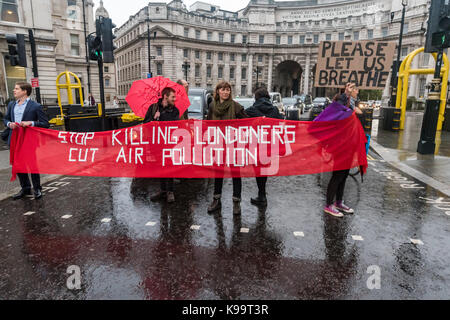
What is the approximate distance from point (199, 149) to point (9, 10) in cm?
2688

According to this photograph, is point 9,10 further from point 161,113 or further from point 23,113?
point 161,113

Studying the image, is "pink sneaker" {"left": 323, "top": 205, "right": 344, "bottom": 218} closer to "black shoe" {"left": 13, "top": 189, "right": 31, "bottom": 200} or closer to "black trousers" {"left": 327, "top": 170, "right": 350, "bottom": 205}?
"black trousers" {"left": 327, "top": 170, "right": 350, "bottom": 205}

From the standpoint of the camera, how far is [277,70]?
83188 millimetres

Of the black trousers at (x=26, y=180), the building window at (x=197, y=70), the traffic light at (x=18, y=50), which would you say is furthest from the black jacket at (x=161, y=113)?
the building window at (x=197, y=70)

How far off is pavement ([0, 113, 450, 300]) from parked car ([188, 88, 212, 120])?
5.02m

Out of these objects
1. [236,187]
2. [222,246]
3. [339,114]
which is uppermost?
[339,114]

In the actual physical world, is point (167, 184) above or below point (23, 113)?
below

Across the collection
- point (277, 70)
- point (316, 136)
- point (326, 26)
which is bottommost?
point (316, 136)

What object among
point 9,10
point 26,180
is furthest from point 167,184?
point 9,10

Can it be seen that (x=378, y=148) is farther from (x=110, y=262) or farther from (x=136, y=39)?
(x=136, y=39)

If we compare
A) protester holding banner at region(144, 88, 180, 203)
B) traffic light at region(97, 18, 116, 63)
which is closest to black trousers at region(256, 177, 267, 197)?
protester holding banner at region(144, 88, 180, 203)

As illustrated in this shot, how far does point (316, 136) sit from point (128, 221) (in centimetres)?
340

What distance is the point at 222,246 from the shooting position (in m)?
4.06
